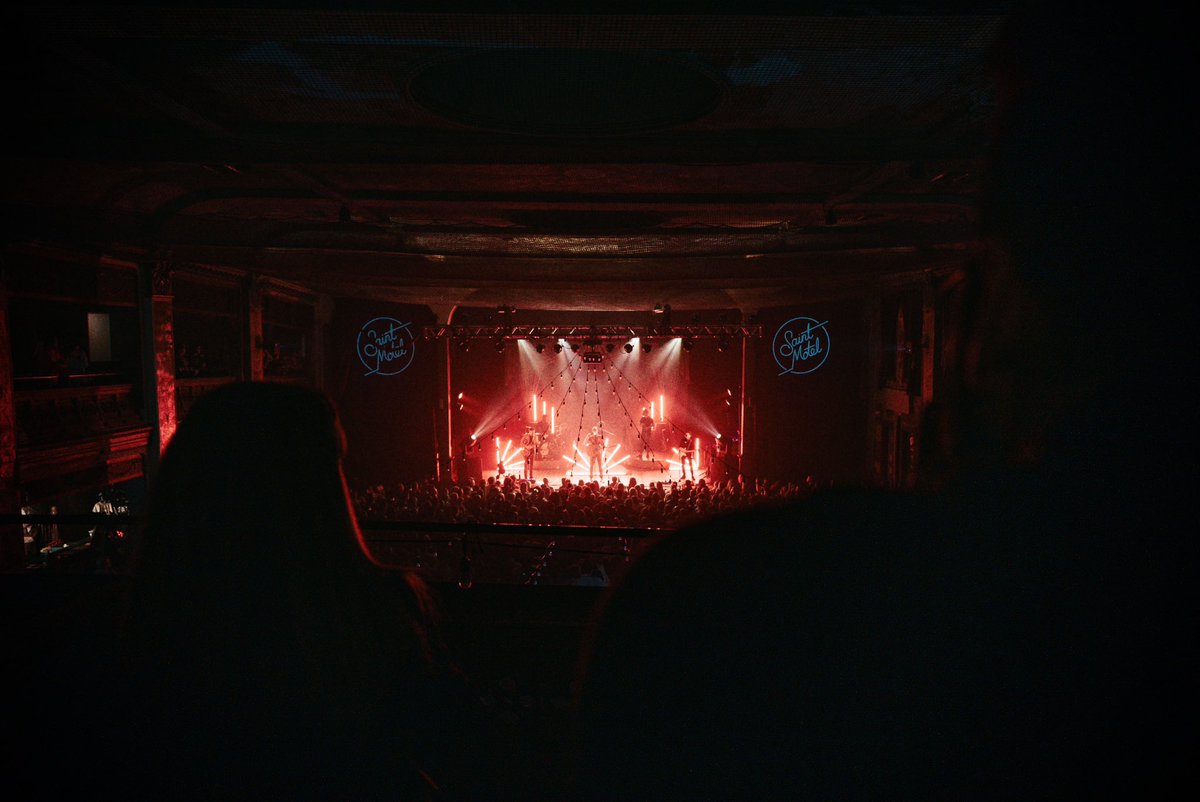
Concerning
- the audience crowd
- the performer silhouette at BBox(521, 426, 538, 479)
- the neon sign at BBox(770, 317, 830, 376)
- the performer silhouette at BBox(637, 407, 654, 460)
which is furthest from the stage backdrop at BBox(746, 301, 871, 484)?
the performer silhouette at BBox(521, 426, 538, 479)

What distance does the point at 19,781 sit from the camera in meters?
1.70

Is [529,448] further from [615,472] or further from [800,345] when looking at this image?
[800,345]

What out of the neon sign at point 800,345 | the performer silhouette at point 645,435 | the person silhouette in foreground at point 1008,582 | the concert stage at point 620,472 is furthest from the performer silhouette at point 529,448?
the person silhouette in foreground at point 1008,582

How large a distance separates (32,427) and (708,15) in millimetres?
9183

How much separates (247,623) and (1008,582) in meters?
1.27

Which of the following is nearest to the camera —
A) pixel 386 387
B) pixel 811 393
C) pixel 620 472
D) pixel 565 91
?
pixel 565 91

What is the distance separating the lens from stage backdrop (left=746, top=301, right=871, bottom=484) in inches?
542

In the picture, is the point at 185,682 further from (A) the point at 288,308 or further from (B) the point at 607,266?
(A) the point at 288,308

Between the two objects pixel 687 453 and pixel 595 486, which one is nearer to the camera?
pixel 595 486

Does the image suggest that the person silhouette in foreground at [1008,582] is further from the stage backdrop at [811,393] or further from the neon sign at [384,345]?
the neon sign at [384,345]

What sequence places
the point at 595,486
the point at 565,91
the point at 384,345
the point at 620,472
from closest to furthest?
the point at 565,91 → the point at 595,486 → the point at 384,345 → the point at 620,472

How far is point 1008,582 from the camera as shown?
523 mm

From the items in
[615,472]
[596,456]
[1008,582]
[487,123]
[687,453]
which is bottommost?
[615,472]

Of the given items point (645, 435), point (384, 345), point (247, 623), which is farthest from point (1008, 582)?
point (645, 435)
